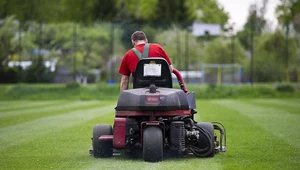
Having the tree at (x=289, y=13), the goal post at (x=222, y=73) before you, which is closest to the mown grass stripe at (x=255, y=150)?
the tree at (x=289, y=13)

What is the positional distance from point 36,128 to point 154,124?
732cm

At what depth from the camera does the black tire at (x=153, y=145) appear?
400 inches

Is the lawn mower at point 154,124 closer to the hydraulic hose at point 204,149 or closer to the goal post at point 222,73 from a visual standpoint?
the hydraulic hose at point 204,149

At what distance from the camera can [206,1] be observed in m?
79.2

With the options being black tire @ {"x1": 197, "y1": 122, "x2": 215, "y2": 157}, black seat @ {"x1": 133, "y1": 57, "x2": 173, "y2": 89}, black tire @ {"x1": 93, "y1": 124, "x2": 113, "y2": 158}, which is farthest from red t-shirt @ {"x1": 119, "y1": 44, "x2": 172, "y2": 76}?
black tire @ {"x1": 197, "y1": 122, "x2": 215, "y2": 157}

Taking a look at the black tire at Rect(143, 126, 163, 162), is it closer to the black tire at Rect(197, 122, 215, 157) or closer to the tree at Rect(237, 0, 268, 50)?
the black tire at Rect(197, 122, 215, 157)

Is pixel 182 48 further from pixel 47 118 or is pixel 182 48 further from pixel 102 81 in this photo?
pixel 47 118

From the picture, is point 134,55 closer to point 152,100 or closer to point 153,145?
point 152,100

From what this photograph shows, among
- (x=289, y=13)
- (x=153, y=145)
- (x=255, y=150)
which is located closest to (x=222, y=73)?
(x=289, y=13)

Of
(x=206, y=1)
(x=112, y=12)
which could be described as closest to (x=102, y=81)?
(x=112, y=12)

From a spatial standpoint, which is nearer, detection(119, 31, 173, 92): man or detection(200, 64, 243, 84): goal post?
detection(119, 31, 173, 92): man

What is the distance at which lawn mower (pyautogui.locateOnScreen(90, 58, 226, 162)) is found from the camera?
10.4 metres

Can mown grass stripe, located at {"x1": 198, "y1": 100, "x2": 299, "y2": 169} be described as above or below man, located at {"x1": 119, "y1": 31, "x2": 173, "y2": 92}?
below

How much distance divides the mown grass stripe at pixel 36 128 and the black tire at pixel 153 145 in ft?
11.5
